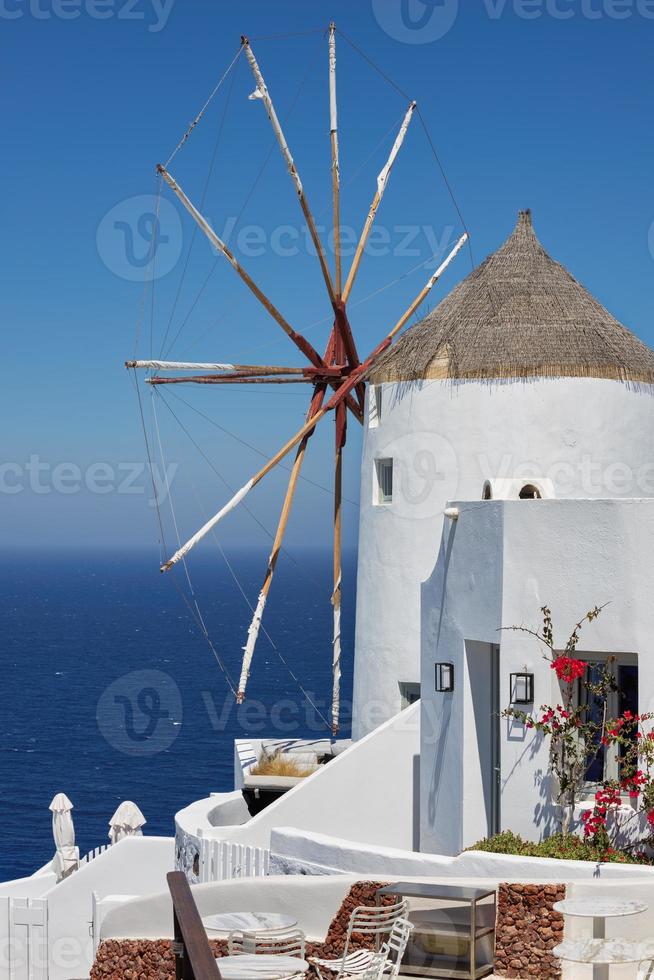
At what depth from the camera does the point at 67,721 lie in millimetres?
71500

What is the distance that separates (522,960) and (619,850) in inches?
87.3

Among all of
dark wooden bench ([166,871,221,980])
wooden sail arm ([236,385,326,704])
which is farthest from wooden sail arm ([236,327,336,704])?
dark wooden bench ([166,871,221,980])

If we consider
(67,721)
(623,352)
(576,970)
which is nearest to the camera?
(576,970)

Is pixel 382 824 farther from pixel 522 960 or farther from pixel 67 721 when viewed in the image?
pixel 67 721

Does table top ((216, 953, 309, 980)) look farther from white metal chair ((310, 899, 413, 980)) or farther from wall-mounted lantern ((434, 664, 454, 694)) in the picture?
wall-mounted lantern ((434, 664, 454, 694))

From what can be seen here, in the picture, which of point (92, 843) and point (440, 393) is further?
point (92, 843)

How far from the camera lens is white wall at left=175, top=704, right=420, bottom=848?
19.5 meters

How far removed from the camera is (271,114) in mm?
23672

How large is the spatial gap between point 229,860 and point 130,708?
2662 inches

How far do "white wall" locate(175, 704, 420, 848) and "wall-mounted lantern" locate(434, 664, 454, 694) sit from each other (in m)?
3.08

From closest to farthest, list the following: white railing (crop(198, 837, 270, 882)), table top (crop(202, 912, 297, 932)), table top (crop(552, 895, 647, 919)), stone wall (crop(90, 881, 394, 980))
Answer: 1. table top (crop(552, 895, 647, 919))
2. table top (crop(202, 912, 297, 932))
3. stone wall (crop(90, 881, 394, 980))
4. white railing (crop(198, 837, 270, 882))

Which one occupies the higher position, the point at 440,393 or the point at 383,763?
the point at 440,393

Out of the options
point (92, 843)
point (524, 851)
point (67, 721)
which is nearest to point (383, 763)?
point (524, 851)

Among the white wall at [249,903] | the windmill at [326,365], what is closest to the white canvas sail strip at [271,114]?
the windmill at [326,365]
